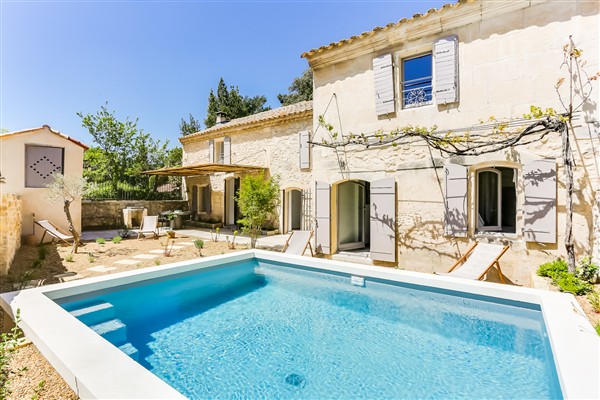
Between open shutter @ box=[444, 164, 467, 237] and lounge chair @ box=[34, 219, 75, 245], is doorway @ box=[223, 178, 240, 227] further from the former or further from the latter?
open shutter @ box=[444, 164, 467, 237]

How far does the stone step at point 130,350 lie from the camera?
3.53 metres

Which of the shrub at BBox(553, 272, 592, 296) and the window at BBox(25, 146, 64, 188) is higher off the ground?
the window at BBox(25, 146, 64, 188)

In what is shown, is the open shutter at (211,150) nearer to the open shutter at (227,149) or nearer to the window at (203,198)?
the open shutter at (227,149)

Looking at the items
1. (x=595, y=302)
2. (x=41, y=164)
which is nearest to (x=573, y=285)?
(x=595, y=302)

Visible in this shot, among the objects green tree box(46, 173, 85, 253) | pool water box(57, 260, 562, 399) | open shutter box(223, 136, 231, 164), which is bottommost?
pool water box(57, 260, 562, 399)

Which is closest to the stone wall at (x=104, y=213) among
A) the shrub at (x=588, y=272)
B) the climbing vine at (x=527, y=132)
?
the climbing vine at (x=527, y=132)

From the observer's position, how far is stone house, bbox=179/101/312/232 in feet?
39.6

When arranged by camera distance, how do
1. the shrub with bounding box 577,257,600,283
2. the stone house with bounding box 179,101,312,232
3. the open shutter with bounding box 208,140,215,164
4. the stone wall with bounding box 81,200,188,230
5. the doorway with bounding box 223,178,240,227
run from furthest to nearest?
the open shutter with bounding box 208,140,215,164 < the doorway with bounding box 223,178,240,227 < the stone wall with bounding box 81,200,188,230 < the stone house with bounding box 179,101,312,232 < the shrub with bounding box 577,257,600,283

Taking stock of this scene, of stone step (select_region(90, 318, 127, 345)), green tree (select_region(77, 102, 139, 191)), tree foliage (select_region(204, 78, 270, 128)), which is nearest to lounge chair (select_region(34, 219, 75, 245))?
stone step (select_region(90, 318, 127, 345))

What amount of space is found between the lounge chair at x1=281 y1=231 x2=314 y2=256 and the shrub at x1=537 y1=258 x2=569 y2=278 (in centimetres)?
526

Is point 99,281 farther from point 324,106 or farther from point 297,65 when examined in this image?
point 297,65

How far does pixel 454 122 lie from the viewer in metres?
6.76

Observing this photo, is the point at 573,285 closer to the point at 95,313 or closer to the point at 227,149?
the point at 95,313

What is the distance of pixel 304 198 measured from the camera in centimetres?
1187
